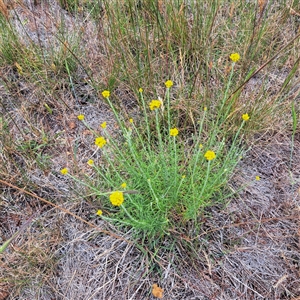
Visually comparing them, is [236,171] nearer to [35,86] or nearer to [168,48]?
[168,48]

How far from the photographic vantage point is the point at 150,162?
1243 mm

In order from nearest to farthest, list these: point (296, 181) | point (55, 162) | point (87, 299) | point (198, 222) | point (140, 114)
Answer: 1. point (87, 299)
2. point (198, 222)
3. point (296, 181)
4. point (55, 162)
5. point (140, 114)

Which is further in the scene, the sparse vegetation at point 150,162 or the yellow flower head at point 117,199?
the sparse vegetation at point 150,162

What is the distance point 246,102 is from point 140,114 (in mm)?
596

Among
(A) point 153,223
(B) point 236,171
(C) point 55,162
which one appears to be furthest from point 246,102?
(C) point 55,162

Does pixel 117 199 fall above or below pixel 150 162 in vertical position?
above

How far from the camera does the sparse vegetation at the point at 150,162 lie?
1.20m

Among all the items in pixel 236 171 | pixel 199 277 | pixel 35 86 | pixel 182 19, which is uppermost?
pixel 182 19

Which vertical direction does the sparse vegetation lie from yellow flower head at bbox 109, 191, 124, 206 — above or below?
below

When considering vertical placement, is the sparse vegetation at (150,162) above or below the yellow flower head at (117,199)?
below

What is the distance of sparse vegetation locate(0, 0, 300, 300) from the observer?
3.95ft

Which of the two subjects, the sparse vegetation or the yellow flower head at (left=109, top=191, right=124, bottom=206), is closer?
the yellow flower head at (left=109, top=191, right=124, bottom=206)

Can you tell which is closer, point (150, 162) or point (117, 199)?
point (117, 199)

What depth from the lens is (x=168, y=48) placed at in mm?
1694
